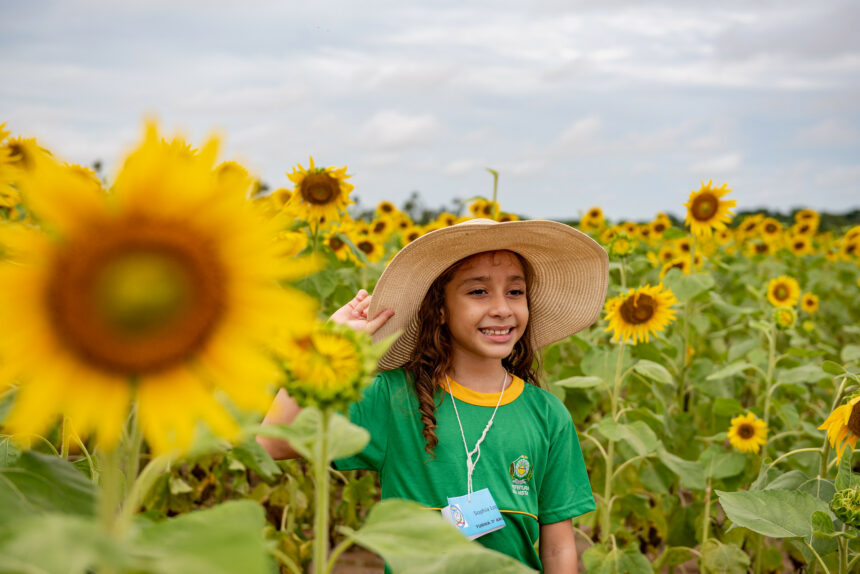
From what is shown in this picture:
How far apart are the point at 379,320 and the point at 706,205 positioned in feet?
9.89

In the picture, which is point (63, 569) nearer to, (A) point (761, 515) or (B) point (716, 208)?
(A) point (761, 515)

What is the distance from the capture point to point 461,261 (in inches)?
82.4

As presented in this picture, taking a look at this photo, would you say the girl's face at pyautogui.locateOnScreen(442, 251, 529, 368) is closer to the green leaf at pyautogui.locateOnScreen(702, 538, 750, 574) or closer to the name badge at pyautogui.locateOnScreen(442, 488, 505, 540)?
the name badge at pyautogui.locateOnScreen(442, 488, 505, 540)

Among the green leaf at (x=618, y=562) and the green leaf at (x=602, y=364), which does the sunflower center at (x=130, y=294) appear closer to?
the green leaf at (x=618, y=562)

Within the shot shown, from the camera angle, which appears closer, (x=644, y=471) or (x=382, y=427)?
(x=382, y=427)

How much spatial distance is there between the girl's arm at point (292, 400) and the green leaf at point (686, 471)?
130cm

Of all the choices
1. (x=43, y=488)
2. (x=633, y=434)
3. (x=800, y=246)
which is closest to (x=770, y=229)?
(x=800, y=246)

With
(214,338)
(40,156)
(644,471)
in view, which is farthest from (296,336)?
(644,471)

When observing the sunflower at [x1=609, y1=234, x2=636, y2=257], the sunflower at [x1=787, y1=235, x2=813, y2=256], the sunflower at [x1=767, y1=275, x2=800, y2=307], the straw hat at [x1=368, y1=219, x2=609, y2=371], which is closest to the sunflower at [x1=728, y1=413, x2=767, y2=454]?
the sunflower at [x1=609, y1=234, x2=636, y2=257]

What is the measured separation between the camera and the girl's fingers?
1.92m

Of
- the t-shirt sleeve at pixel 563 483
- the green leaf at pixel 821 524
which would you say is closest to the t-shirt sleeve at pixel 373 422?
the t-shirt sleeve at pixel 563 483

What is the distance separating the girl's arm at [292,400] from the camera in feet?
5.15

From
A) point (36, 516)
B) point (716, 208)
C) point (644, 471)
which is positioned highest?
point (716, 208)

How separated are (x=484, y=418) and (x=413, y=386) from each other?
21 cm
